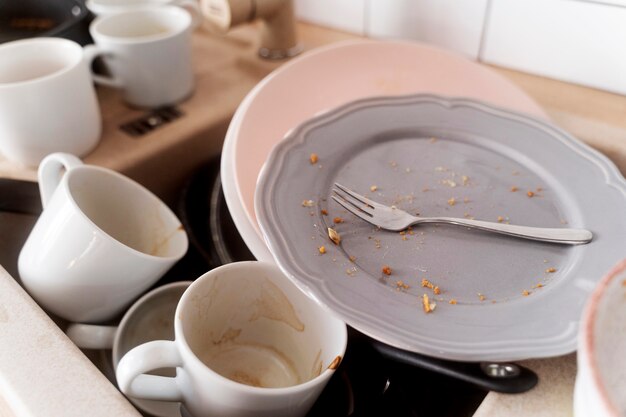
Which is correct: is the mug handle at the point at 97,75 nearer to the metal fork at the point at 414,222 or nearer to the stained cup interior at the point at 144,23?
the stained cup interior at the point at 144,23

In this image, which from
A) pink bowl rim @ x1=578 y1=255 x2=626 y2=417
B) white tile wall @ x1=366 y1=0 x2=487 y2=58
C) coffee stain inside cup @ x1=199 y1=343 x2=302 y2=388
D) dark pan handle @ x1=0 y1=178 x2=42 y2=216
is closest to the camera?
pink bowl rim @ x1=578 y1=255 x2=626 y2=417

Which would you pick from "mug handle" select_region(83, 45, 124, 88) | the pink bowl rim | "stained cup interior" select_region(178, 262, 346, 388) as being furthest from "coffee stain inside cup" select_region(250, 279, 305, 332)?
"mug handle" select_region(83, 45, 124, 88)

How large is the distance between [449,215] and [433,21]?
350 mm

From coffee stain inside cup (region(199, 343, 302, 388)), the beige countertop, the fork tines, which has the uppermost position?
the fork tines

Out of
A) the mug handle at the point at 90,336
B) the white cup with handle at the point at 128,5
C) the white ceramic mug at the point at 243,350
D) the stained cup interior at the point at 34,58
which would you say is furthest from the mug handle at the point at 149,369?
the white cup with handle at the point at 128,5

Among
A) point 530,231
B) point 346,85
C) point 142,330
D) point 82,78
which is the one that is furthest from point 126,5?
point 530,231

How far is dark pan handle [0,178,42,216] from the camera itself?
54 cm

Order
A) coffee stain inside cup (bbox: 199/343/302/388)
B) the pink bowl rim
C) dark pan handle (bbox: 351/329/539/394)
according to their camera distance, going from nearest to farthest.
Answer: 1. the pink bowl rim
2. dark pan handle (bbox: 351/329/539/394)
3. coffee stain inside cup (bbox: 199/343/302/388)

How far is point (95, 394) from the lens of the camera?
33cm

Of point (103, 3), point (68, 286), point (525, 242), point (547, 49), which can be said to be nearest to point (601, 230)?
point (525, 242)

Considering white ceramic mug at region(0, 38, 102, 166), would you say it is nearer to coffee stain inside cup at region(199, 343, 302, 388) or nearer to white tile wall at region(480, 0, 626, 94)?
coffee stain inside cup at region(199, 343, 302, 388)

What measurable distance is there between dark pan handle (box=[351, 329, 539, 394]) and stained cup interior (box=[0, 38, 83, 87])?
441 mm

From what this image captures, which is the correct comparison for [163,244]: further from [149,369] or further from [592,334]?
[592,334]

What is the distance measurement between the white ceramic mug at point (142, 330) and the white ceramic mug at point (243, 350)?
54mm
